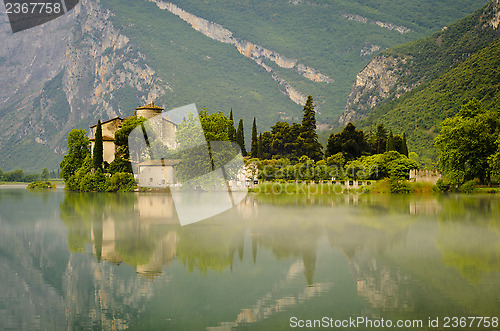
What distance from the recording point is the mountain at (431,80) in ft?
253

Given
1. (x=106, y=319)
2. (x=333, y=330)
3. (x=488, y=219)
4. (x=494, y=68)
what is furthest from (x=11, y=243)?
(x=494, y=68)

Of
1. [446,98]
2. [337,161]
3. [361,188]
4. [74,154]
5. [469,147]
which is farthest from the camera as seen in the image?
[446,98]

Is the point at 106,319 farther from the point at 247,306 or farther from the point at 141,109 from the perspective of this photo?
the point at 141,109

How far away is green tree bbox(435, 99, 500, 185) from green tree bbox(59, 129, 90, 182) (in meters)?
37.5

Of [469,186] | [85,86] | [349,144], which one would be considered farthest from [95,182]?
[85,86]

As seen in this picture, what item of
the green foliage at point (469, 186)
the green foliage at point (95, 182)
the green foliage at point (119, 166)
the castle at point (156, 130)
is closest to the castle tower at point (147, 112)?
the castle at point (156, 130)

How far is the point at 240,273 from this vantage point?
42.9ft

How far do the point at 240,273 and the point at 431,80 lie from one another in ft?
322

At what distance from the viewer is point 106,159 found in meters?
59.5

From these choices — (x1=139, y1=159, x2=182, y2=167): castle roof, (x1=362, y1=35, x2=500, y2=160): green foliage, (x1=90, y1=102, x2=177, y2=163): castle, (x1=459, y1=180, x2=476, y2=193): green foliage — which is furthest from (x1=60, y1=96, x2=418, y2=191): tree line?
(x1=362, y1=35, x2=500, y2=160): green foliage

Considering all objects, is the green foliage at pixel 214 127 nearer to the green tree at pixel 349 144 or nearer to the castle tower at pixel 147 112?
the castle tower at pixel 147 112

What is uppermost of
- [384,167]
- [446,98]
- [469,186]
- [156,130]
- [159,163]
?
[446,98]

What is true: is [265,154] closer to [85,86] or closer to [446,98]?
[446,98]

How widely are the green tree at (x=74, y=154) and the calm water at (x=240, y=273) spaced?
1551 inches
